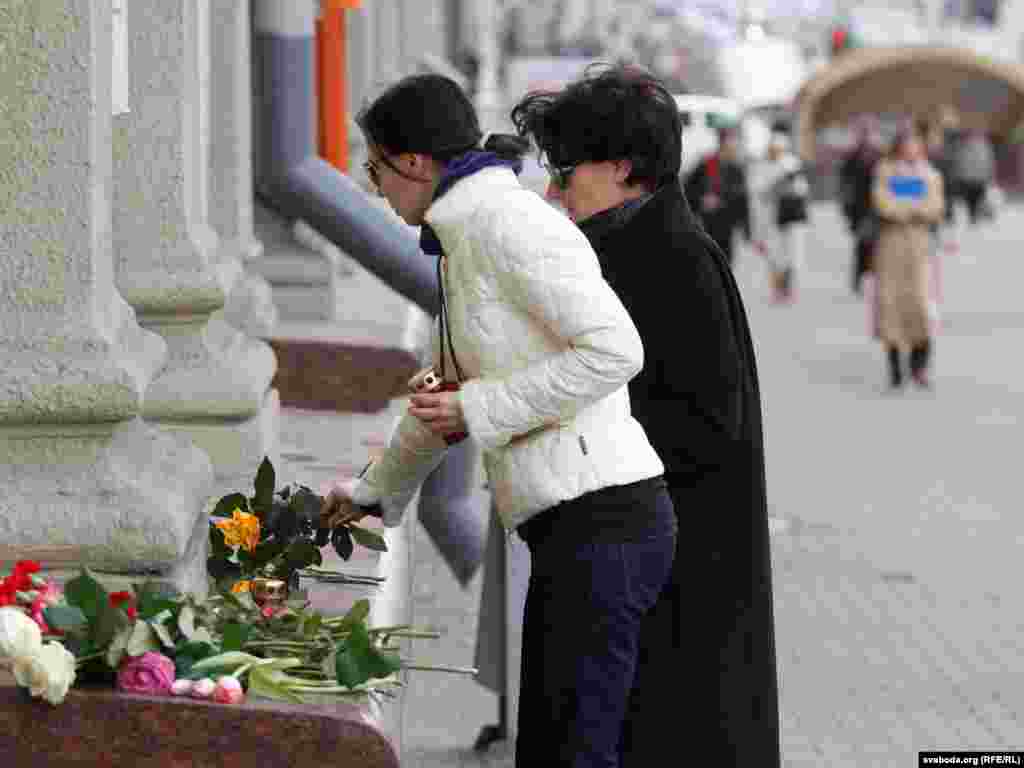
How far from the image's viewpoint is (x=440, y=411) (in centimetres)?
436

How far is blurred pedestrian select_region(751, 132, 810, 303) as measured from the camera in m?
26.3

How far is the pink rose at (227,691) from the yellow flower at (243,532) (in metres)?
0.71

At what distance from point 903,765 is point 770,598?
2.49 m

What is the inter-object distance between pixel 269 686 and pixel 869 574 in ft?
22.3

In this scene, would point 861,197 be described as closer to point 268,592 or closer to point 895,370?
point 895,370

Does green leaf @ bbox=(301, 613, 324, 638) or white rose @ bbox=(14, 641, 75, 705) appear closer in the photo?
white rose @ bbox=(14, 641, 75, 705)

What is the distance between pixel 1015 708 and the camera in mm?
8133

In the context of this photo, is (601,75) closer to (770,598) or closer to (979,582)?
(770,598)

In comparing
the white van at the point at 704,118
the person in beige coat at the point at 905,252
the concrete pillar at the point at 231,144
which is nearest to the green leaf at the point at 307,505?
the concrete pillar at the point at 231,144

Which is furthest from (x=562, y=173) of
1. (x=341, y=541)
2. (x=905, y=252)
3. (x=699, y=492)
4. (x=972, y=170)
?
(x=972, y=170)

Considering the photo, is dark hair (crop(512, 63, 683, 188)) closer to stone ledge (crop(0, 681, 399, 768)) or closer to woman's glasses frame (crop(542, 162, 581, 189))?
woman's glasses frame (crop(542, 162, 581, 189))

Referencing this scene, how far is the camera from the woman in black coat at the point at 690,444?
15.6 feet

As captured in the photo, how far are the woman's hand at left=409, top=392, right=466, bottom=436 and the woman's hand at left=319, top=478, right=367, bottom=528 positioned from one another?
494 mm

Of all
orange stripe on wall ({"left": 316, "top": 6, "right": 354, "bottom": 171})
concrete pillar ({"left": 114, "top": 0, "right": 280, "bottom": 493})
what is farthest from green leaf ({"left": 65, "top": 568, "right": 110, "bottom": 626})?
orange stripe on wall ({"left": 316, "top": 6, "right": 354, "bottom": 171})
